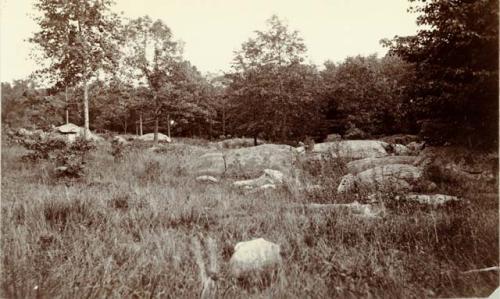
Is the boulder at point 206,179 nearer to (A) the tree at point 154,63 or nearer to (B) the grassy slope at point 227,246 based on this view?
(B) the grassy slope at point 227,246

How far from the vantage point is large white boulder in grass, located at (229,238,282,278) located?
3.37 m

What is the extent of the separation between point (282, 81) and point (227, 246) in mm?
15793

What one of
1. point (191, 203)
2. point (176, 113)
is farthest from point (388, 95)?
point (191, 203)

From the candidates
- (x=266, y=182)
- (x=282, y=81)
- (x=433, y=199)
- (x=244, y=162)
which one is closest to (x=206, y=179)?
(x=266, y=182)

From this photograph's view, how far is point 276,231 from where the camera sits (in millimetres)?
4289

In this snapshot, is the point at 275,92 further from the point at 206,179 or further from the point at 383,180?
the point at 383,180

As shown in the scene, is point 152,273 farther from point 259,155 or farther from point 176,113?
point 176,113

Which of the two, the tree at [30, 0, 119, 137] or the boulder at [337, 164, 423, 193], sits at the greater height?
the tree at [30, 0, 119, 137]

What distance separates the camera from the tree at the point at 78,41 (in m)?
13.4

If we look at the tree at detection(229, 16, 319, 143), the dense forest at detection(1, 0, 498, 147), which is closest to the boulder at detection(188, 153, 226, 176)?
the dense forest at detection(1, 0, 498, 147)

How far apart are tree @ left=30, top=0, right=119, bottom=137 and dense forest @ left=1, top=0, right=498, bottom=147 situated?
0.04 meters

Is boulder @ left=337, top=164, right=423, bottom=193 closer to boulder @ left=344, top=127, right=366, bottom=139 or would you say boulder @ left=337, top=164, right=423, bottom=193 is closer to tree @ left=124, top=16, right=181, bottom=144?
tree @ left=124, top=16, right=181, bottom=144

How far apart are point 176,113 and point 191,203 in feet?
60.1

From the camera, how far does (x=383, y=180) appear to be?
6562 mm
